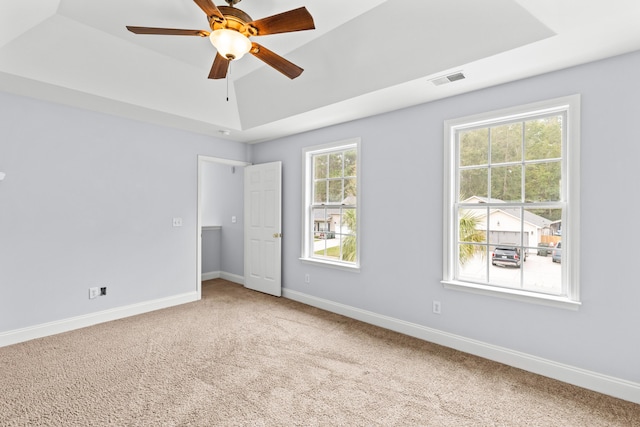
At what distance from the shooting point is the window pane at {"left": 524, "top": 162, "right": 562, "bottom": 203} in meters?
2.65

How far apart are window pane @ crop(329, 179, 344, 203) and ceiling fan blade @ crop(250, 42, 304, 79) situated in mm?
1982

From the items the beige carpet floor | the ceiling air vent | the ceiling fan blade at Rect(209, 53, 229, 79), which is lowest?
the beige carpet floor

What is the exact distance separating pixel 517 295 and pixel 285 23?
2.83 metres

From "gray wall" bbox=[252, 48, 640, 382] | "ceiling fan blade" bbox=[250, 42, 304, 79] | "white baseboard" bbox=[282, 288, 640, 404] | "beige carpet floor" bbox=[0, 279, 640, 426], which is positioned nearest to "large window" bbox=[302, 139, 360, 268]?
"gray wall" bbox=[252, 48, 640, 382]

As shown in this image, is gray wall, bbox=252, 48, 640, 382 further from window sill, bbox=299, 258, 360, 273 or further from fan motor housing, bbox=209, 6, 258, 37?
fan motor housing, bbox=209, 6, 258, 37

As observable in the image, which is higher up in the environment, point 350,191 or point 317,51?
point 317,51

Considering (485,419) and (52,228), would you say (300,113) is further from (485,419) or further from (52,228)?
(485,419)

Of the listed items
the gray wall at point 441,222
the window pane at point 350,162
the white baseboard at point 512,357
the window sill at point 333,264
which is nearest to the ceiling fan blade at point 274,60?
the gray wall at point 441,222

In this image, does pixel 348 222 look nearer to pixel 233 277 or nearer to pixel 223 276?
pixel 233 277

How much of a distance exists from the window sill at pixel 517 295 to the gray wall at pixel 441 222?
6cm

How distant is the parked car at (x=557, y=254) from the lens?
262 cm

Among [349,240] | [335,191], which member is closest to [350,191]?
[335,191]

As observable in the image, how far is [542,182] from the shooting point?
271cm

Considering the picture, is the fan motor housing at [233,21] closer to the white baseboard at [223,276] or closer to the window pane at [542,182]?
the window pane at [542,182]
